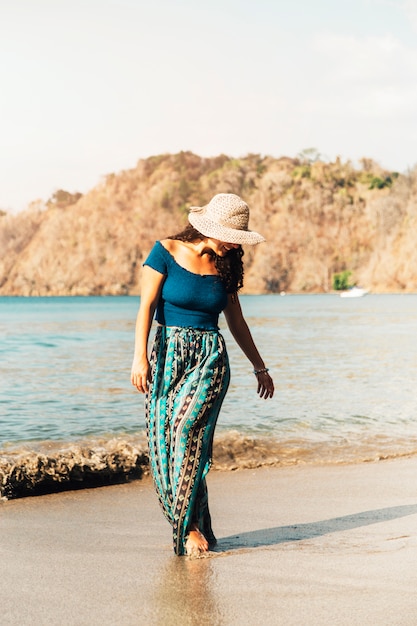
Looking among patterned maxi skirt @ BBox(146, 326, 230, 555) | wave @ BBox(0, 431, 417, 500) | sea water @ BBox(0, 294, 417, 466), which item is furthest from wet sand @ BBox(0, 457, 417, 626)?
sea water @ BBox(0, 294, 417, 466)

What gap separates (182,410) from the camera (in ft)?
14.0

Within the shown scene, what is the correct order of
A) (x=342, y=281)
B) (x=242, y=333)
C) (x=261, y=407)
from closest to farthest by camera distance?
(x=242, y=333) → (x=261, y=407) → (x=342, y=281)

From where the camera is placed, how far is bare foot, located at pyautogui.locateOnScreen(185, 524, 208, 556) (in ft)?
14.1

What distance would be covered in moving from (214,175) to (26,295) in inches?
1770

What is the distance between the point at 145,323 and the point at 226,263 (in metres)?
0.52

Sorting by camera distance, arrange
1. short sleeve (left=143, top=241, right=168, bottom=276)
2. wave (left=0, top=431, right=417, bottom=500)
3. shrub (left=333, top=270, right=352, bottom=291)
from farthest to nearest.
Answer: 1. shrub (left=333, top=270, right=352, bottom=291)
2. wave (left=0, top=431, right=417, bottom=500)
3. short sleeve (left=143, top=241, right=168, bottom=276)

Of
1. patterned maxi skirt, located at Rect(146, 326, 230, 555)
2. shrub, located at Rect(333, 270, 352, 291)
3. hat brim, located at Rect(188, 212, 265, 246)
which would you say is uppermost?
hat brim, located at Rect(188, 212, 265, 246)

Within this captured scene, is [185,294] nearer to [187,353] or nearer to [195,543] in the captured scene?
[187,353]

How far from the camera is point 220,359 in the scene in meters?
4.39

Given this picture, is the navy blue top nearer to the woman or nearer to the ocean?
the woman

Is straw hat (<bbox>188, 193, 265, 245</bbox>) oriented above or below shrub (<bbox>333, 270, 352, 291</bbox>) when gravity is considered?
above

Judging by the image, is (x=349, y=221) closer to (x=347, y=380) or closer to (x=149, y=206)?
(x=149, y=206)

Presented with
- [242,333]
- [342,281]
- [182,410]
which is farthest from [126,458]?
[342,281]

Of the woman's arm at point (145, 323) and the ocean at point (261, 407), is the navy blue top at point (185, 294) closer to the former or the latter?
the woman's arm at point (145, 323)
